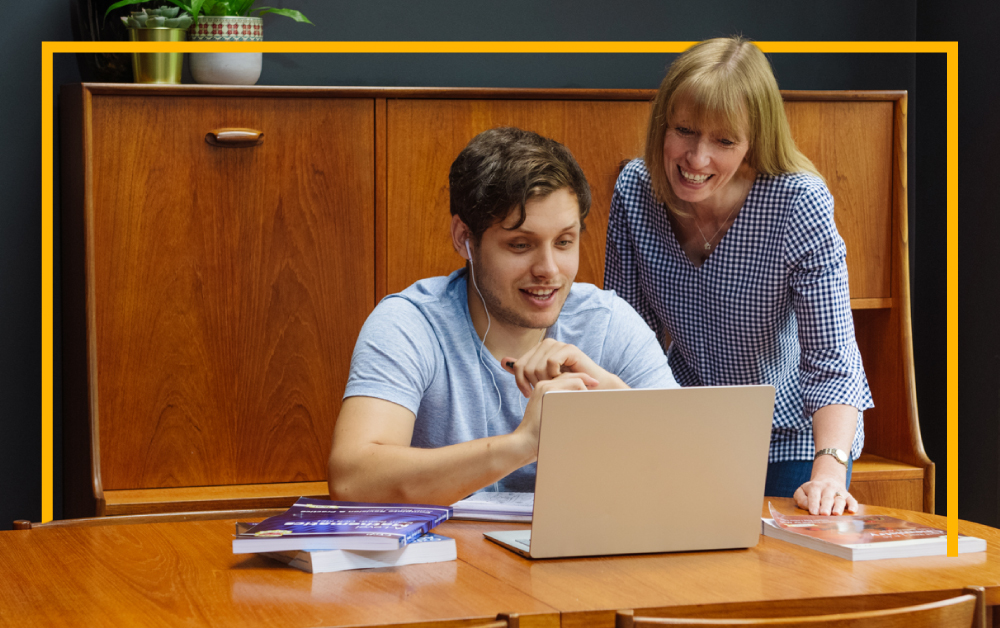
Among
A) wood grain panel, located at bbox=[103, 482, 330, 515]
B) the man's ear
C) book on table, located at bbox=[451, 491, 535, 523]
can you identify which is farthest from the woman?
wood grain panel, located at bbox=[103, 482, 330, 515]

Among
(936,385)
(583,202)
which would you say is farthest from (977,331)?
(583,202)

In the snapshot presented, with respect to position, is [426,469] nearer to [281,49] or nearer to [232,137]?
[232,137]

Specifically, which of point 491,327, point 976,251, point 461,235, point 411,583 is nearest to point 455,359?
point 491,327

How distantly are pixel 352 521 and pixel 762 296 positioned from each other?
100 centimetres

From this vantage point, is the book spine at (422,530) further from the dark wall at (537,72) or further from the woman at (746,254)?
the dark wall at (537,72)

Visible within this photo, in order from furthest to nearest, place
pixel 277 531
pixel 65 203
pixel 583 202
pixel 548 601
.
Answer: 1. pixel 65 203
2. pixel 583 202
3. pixel 277 531
4. pixel 548 601

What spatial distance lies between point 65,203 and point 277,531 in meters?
1.73

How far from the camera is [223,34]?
252 cm

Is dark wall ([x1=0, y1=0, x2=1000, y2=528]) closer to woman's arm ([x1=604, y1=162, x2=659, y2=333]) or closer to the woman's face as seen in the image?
woman's arm ([x1=604, y1=162, x2=659, y2=333])

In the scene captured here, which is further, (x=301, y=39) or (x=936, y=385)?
(x=936, y=385)

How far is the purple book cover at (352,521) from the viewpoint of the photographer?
1164 mm

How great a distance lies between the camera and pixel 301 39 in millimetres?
2814

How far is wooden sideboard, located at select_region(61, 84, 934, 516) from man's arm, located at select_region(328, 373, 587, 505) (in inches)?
40.9

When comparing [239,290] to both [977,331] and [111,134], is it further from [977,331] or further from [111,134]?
[977,331]
